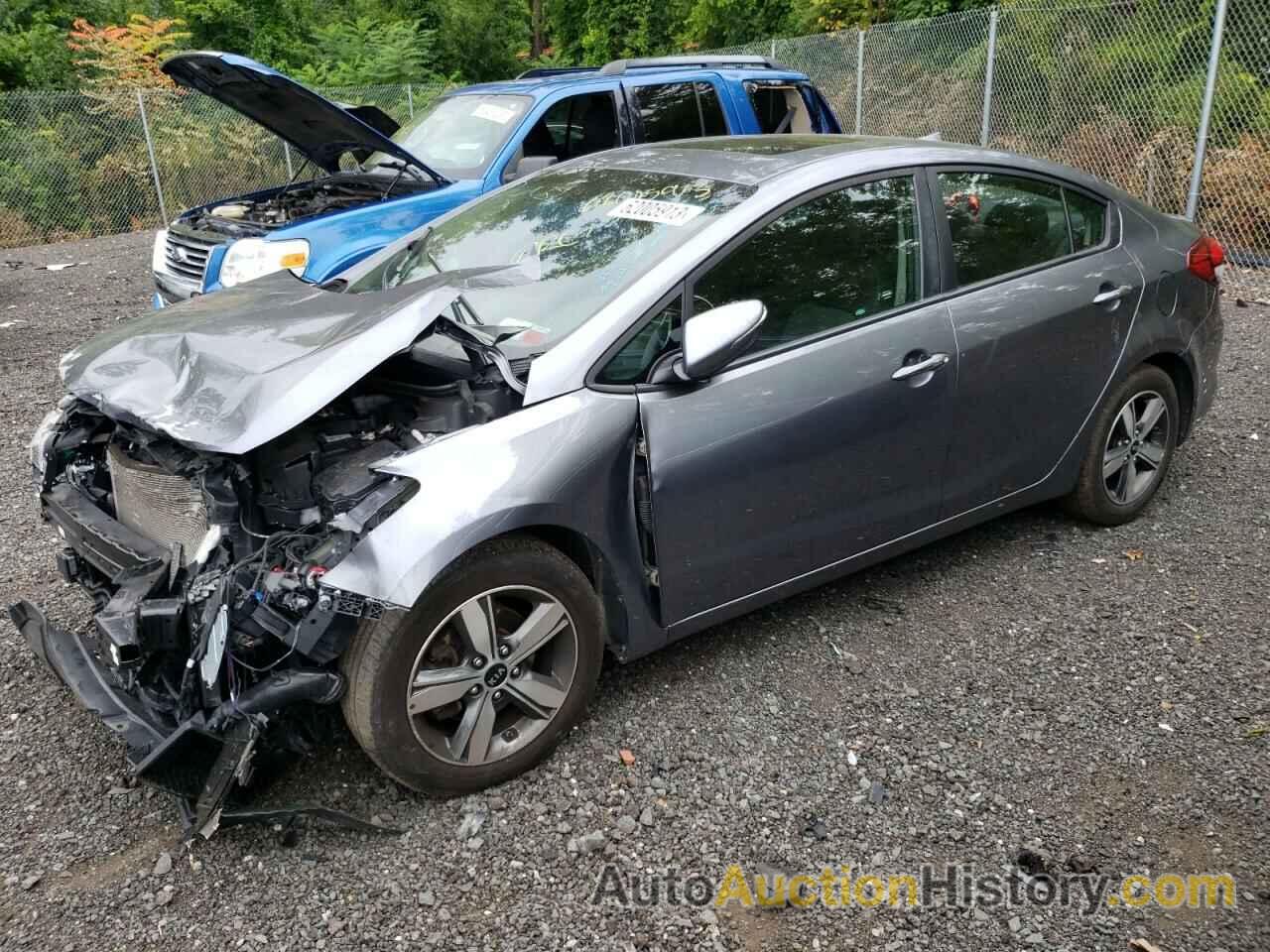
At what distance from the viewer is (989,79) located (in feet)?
36.5

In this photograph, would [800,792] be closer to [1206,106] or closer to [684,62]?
[684,62]

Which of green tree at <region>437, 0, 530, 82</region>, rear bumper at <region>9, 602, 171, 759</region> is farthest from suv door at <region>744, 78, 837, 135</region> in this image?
green tree at <region>437, 0, 530, 82</region>

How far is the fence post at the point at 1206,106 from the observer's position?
8.28 m

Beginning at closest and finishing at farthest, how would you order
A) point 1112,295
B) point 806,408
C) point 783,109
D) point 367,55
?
1. point 806,408
2. point 1112,295
3. point 783,109
4. point 367,55

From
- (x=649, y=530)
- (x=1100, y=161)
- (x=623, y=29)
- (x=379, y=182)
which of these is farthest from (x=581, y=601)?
(x=623, y=29)

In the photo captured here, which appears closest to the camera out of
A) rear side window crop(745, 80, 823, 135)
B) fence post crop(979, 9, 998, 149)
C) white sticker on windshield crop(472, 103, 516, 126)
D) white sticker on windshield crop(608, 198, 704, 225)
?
white sticker on windshield crop(608, 198, 704, 225)

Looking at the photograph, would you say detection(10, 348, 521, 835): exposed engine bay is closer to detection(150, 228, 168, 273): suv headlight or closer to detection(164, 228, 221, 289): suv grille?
detection(164, 228, 221, 289): suv grille

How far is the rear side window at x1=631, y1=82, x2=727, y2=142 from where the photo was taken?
7491 mm

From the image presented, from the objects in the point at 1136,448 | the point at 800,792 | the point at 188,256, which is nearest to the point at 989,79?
the point at 1136,448

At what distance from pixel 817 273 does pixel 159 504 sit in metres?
2.23

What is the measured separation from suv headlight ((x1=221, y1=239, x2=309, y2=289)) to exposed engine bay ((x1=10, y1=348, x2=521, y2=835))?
9.84 feet

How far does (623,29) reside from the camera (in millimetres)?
26562

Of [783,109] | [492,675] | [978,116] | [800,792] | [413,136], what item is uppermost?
[413,136]

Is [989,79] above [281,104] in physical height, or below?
below
